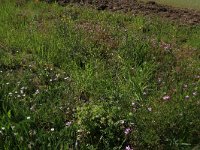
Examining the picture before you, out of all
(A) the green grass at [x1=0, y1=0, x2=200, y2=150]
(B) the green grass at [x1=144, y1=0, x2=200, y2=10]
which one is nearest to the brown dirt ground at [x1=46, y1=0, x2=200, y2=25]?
(B) the green grass at [x1=144, y1=0, x2=200, y2=10]

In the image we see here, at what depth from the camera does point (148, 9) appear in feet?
34.8

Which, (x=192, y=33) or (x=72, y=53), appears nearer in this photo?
(x=72, y=53)

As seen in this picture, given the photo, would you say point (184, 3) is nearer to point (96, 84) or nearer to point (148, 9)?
point (148, 9)

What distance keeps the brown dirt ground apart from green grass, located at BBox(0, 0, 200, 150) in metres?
1.27

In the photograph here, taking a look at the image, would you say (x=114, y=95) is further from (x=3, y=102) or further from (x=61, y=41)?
(x=61, y=41)

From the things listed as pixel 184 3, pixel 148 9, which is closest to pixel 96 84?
pixel 148 9

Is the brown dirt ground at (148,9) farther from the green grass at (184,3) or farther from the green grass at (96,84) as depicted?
the green grass at (96,84)

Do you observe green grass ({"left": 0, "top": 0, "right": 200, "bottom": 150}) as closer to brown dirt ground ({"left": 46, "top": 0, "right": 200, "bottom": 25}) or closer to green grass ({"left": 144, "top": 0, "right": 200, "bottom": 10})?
brown dirt ground ({"left": 46, "top": 0, "right": 200, "bottom": 25})

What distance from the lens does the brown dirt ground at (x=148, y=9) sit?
396 inches

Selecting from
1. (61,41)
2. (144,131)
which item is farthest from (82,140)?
(61,41)

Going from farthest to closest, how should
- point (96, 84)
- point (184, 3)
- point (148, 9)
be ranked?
point (184, 3) < point (148, 9) < point (96, 84)

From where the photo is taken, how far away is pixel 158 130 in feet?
14.3

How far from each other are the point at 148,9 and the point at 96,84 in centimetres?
546

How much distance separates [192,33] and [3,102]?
16.2ft
